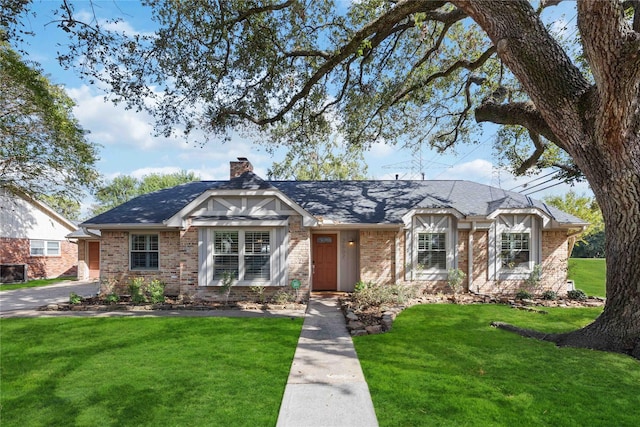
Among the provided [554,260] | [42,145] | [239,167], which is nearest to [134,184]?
[42,145]

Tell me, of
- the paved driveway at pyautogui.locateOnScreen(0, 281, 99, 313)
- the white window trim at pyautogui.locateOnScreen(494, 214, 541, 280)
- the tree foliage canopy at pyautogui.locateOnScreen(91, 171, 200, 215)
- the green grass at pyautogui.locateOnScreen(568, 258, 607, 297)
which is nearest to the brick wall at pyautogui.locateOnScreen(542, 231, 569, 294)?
the white window trim at pyautogui.locateOnScreen(494, 214, 541, 280)

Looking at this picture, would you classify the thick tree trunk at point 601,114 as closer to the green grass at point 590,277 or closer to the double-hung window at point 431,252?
the double-hung window at point 431,252

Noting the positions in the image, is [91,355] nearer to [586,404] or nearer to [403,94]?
[586,404]

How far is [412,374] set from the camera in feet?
16.5

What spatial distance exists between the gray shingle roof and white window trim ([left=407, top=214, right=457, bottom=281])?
1.77 feet

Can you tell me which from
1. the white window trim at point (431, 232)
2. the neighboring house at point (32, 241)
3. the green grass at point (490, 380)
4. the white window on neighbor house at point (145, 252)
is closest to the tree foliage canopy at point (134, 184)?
the neighboring house at point (32, 241)

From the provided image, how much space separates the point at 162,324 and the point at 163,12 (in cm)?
780

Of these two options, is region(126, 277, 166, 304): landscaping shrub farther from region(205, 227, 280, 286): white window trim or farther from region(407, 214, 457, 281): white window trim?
region(407, 214, 457, 281): white window trim

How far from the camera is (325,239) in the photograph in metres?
12.9

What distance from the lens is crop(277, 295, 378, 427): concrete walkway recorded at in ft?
12.6

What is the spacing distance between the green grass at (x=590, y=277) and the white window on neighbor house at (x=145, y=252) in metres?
16.6

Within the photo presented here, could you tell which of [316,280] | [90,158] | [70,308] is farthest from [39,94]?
[316,280]

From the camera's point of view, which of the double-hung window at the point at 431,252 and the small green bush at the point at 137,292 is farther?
the double-hung window at the point at 431,252

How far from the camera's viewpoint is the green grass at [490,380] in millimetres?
3879
